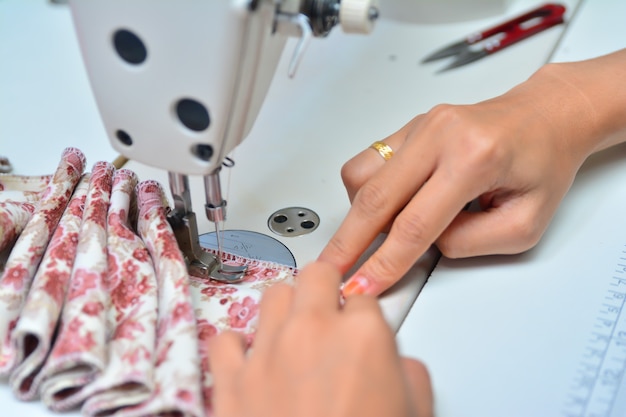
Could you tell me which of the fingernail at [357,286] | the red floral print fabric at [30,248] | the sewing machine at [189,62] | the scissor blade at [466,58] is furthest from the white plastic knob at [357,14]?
the scissor blade at [466,58]

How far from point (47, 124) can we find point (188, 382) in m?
0.62

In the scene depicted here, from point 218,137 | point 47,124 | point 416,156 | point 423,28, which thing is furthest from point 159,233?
point 423,28

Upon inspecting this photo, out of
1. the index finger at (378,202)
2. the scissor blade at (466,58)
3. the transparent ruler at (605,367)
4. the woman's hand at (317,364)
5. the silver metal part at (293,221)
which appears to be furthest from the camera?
the scissor blade at (466,58)

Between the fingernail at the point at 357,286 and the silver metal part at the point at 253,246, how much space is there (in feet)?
0.31

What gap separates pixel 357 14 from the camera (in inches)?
22.8

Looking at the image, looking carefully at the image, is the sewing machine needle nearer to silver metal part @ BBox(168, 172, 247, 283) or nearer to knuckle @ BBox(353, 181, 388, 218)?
silver metal part @ BBox(168, 172, 247, 283)

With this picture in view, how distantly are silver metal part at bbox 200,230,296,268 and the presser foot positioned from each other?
0.14 ft

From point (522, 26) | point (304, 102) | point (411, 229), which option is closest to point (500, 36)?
point (522, 26)

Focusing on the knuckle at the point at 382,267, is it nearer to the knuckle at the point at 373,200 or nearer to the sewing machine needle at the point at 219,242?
the knuckle at the point at 373,200

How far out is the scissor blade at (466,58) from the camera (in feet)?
3.57

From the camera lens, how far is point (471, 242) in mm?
687

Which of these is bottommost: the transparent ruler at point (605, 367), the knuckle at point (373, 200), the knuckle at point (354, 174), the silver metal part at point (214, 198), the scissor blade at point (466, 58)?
the transparent ruler at point (605, 367)

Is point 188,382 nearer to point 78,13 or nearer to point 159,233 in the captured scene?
point 159,233

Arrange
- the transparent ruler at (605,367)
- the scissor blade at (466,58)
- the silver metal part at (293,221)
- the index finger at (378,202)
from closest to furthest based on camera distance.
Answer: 1. the transparent ruler at (605,367)
2. the index finger at (378,202)
3. the silver metal part at (293,221)
4. the scissor blade at (466,58)
